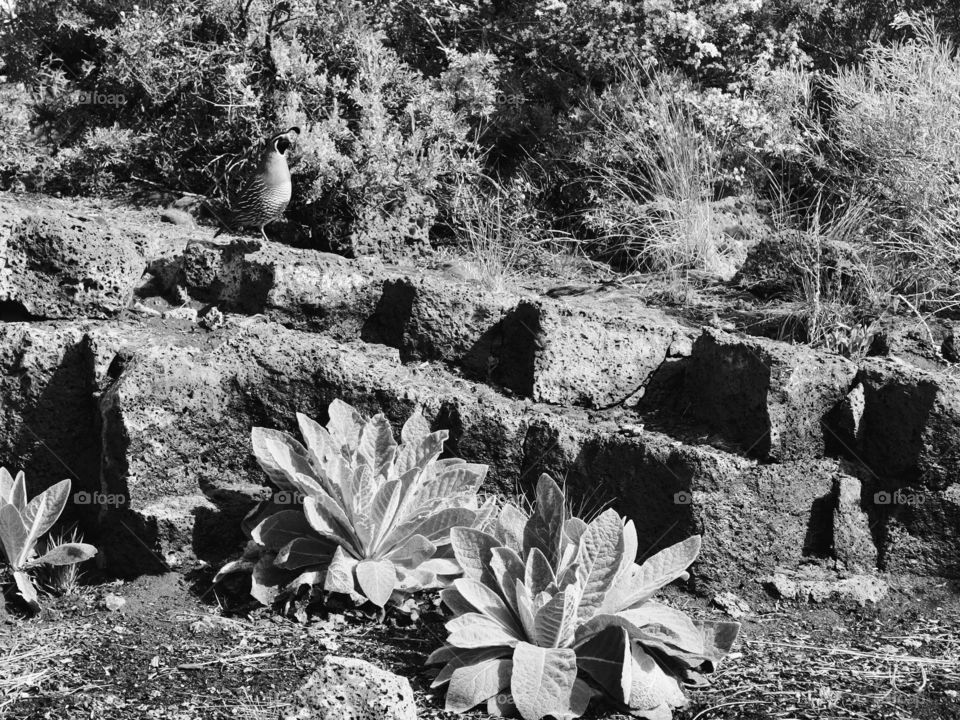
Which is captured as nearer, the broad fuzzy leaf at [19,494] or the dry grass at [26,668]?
the dry grass at [26,668]

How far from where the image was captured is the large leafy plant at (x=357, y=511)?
3057 mm

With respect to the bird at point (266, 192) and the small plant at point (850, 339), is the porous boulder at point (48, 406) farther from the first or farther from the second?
the small plant at point (850, 339)

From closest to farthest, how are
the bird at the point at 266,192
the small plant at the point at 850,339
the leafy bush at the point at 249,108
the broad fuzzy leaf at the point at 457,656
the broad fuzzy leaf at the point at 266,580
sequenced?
the broad fuzzy leaf at the point at 457,656
the broad fuzzy leaf at the point at 266,580
the small plant at the point at 850,339
the bird at the point at 266,192
the leafy bush at the point at 249,108

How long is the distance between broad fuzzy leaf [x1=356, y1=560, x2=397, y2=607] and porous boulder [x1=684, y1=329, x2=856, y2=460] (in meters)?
1.35

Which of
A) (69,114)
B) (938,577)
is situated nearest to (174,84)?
(69,114)

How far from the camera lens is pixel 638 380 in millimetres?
3973

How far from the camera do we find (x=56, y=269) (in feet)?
12.5

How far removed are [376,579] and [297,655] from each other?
0.32 meters

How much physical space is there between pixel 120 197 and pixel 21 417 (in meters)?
1.88

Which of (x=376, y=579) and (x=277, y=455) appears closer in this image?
(x=376, y=579)

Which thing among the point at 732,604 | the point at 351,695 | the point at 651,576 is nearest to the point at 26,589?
the point at 351,695

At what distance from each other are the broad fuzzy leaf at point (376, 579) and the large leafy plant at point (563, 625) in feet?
0.64

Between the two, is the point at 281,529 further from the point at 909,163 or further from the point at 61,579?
the point at 909,163

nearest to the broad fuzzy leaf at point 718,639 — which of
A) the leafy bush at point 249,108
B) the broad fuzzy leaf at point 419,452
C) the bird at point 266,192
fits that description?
the broad fuzzy leaf at point 419,452
